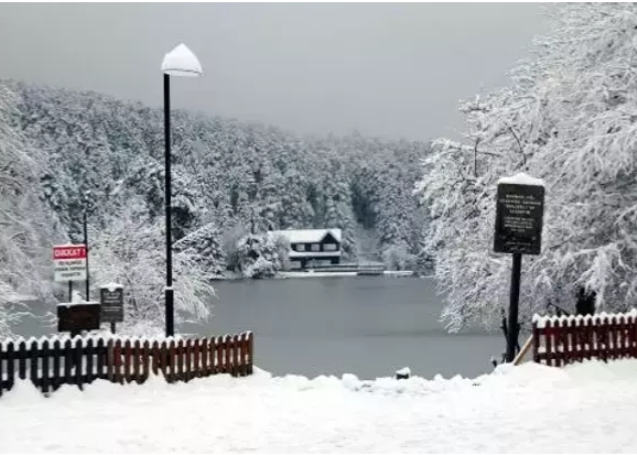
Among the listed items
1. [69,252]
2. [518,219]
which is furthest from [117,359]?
[518,219]

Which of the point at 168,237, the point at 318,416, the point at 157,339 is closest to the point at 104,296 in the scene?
the point at 168,237

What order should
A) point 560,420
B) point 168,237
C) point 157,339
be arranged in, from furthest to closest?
1. point 168,237
2. point 157,339
3. point 560,420

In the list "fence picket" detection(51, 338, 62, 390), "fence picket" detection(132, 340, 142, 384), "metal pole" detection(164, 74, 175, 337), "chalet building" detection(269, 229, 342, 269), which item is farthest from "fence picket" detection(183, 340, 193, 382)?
"chalet building" detection(269, 229, 342, 269)

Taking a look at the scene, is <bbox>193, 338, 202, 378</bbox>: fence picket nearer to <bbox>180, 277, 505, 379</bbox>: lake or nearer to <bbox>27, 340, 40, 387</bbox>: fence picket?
<bbox>27, 340, 40, 387</bbox>: fence picket

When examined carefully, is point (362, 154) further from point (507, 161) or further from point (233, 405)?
point (233, 405)

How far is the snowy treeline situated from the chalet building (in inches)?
4291

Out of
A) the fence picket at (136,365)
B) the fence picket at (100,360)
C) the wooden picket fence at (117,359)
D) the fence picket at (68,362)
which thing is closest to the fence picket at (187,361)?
the wooden picket fence at (117,359)

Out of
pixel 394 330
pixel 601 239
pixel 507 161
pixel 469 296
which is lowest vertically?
pixel 394 330

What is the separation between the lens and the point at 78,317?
16922 mm

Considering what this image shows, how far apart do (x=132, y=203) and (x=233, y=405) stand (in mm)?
38633

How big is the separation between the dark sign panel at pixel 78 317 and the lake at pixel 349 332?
19547 mm

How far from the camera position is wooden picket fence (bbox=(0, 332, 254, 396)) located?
40.9 feet

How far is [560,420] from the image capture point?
1029 cm

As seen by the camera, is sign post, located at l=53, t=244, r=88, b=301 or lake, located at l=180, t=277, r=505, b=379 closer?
sign post, located at l=53, t=244, r=88, b=301
